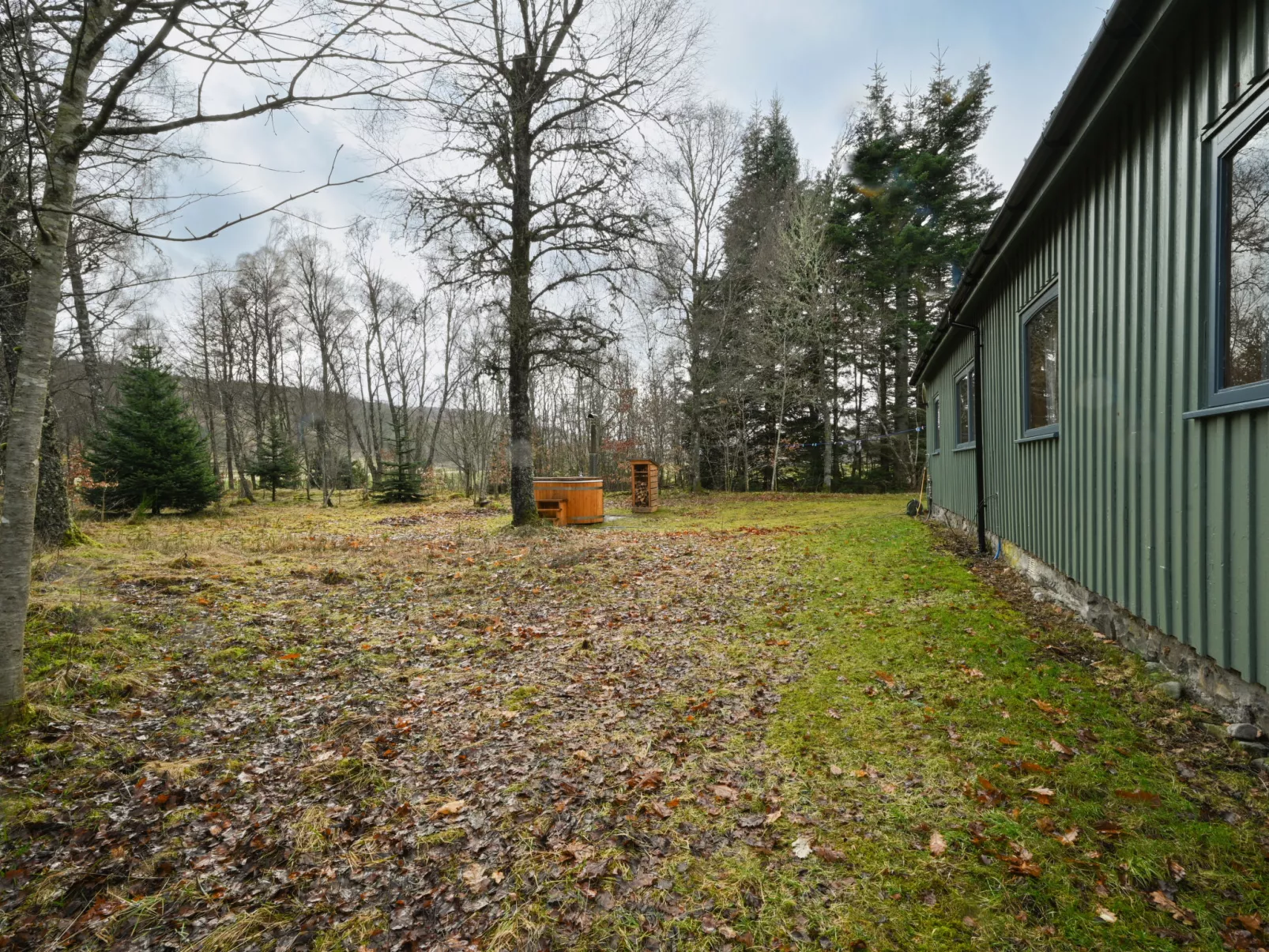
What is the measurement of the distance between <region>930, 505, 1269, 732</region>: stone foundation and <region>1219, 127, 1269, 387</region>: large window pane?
144cm

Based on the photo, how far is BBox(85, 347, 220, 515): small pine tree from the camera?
12953mm

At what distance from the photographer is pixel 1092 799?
2.37m

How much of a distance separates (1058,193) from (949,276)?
1965 cm

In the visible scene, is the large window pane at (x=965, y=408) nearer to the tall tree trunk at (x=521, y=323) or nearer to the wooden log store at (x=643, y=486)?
the tall tree trunk at (x=521, y=323)

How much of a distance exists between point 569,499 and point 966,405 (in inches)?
305

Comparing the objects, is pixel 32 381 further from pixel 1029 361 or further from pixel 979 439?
pixel 979 439

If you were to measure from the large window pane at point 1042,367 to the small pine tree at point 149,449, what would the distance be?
662 inches

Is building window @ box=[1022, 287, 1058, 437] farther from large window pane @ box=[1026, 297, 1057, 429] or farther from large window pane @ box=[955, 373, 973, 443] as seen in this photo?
large window pane @ box=[955, 373, 973, 443]

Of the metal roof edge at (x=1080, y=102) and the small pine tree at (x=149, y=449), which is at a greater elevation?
the metal roof edge at (x=1080, y=102)

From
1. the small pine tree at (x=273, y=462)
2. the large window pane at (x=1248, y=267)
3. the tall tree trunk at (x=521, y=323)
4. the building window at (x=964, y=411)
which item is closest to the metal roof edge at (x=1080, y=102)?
the large window pane at (x=1248, y=267)

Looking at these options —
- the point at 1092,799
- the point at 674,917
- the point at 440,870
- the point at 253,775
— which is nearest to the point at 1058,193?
the point at 1092,799

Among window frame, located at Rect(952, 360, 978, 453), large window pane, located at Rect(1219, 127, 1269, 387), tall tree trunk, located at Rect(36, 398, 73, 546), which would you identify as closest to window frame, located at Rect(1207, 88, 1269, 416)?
large window pane, located at Rect(1219, 127, 1269, 387)

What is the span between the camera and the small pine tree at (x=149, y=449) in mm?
12953

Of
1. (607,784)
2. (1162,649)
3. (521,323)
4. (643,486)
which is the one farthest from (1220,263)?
(643,486)
